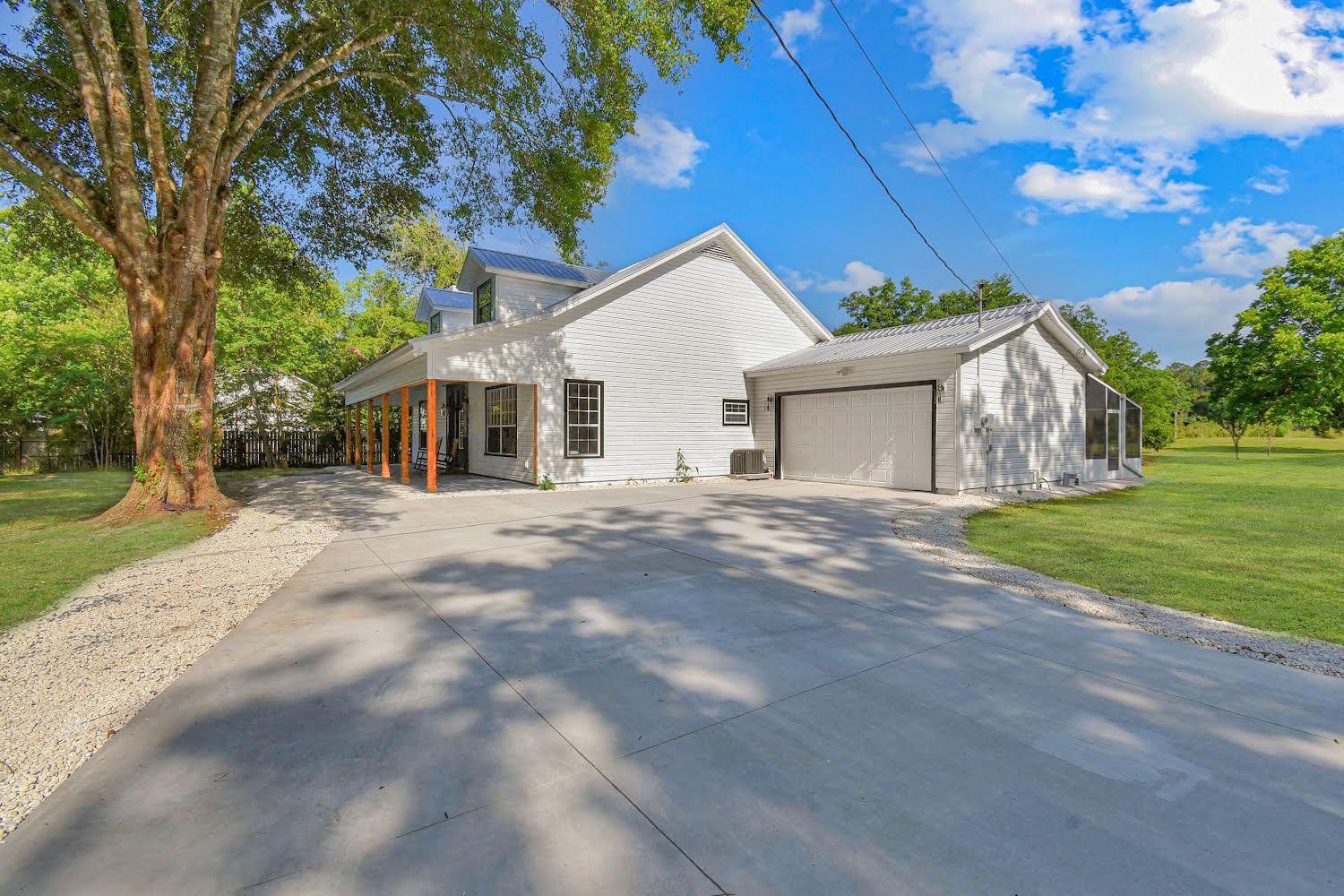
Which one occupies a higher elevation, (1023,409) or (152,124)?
(152,124)

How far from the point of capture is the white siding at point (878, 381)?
1149 cm

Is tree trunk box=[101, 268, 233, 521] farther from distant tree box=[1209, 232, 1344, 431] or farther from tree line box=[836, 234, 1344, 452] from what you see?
distant tree box=[1209, 232, 1344, 431]

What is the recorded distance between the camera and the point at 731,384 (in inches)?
618

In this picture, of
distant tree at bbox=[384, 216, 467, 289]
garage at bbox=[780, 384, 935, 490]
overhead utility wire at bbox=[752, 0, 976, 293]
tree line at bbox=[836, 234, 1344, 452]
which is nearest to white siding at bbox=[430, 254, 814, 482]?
garage at bbox=[780, 384, 935, 490]

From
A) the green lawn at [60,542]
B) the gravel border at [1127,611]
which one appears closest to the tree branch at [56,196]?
the green lawn at [60,542]

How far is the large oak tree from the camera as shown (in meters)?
8.09

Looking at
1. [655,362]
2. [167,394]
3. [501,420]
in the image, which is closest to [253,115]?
[167,394]

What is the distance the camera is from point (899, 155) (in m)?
10.1

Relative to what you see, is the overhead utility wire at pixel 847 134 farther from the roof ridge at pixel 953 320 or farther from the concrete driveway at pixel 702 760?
Result: the concrete driveway at pixel 702 760

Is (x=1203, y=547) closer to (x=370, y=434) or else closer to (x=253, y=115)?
(x=253, y=115)

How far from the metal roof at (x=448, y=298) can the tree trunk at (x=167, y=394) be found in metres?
9.23

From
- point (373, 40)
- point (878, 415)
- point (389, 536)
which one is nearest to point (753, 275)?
point (878, 415)

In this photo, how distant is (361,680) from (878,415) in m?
11.9

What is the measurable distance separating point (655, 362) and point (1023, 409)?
8.60 meters
